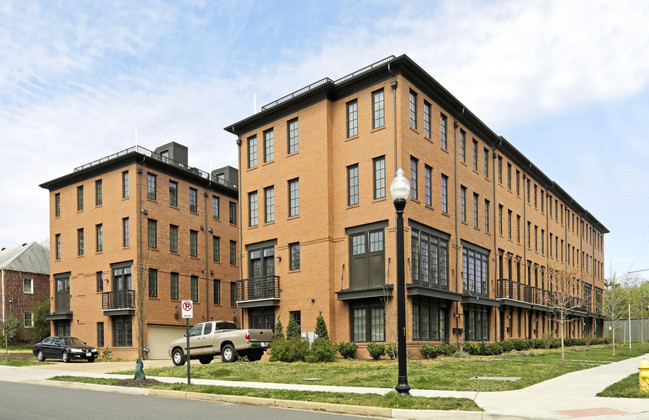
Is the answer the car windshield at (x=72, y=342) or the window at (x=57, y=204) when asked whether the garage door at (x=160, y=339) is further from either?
the window at (x=57, y=204)

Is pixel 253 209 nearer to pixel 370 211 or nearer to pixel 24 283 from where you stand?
pixel 370 211

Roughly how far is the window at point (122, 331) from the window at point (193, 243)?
6362mm

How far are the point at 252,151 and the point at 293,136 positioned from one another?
3.22 metres

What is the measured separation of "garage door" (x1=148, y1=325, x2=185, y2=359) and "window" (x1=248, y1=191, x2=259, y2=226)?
10581 mm

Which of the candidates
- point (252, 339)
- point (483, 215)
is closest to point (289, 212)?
point (252, 339)

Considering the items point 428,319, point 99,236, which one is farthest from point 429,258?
point 99,236

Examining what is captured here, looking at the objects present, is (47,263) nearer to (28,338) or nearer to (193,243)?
(28,338)

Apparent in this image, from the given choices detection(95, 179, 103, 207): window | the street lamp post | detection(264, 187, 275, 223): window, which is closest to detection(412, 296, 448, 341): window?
detection(264, 187, 275, 223): window

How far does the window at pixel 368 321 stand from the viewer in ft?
83.8

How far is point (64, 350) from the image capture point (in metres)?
33.3

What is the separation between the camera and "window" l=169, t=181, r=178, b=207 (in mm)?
39375

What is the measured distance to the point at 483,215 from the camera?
3388cm

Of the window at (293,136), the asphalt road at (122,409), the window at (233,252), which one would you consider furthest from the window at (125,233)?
the asphalt road at (122,409)

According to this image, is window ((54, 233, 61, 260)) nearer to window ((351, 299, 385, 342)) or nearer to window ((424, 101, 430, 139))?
window ((351, 299, 385, 342))
